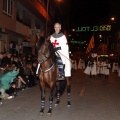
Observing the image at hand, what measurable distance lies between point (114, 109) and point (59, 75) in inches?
94.0

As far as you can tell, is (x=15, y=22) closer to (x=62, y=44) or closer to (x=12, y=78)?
(x=12, y=78)

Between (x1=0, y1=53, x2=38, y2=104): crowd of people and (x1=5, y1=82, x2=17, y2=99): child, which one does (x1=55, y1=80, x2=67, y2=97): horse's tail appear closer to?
(x1=0, y1=53, x2=38, y2=104): crowd of people

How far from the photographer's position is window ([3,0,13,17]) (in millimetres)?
24125

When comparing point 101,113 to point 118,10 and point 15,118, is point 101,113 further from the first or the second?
point 118,10

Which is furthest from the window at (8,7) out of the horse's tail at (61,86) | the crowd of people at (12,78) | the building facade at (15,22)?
the horse's tail at (61,86)

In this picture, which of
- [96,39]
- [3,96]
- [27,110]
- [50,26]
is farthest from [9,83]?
[96,39]

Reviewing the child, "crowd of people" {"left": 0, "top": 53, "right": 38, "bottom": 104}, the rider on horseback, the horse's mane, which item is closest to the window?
"crowd of people" {"left": 0, "top": 53, "right": 38, "bottom": 104}

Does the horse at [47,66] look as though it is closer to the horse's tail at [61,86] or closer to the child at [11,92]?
the horse's tail at [61,86]

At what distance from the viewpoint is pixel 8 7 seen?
25000 millimetres

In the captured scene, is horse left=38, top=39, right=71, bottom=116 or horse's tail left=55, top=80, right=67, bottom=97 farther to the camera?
horse's tail left=55, top=80, right=67, bottom=97

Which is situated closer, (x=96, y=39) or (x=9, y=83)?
(x=9, y=83)

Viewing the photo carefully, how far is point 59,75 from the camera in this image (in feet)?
32.5

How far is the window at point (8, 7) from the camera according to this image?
79.2 feet

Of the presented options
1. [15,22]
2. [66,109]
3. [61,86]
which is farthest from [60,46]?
[15,22]
